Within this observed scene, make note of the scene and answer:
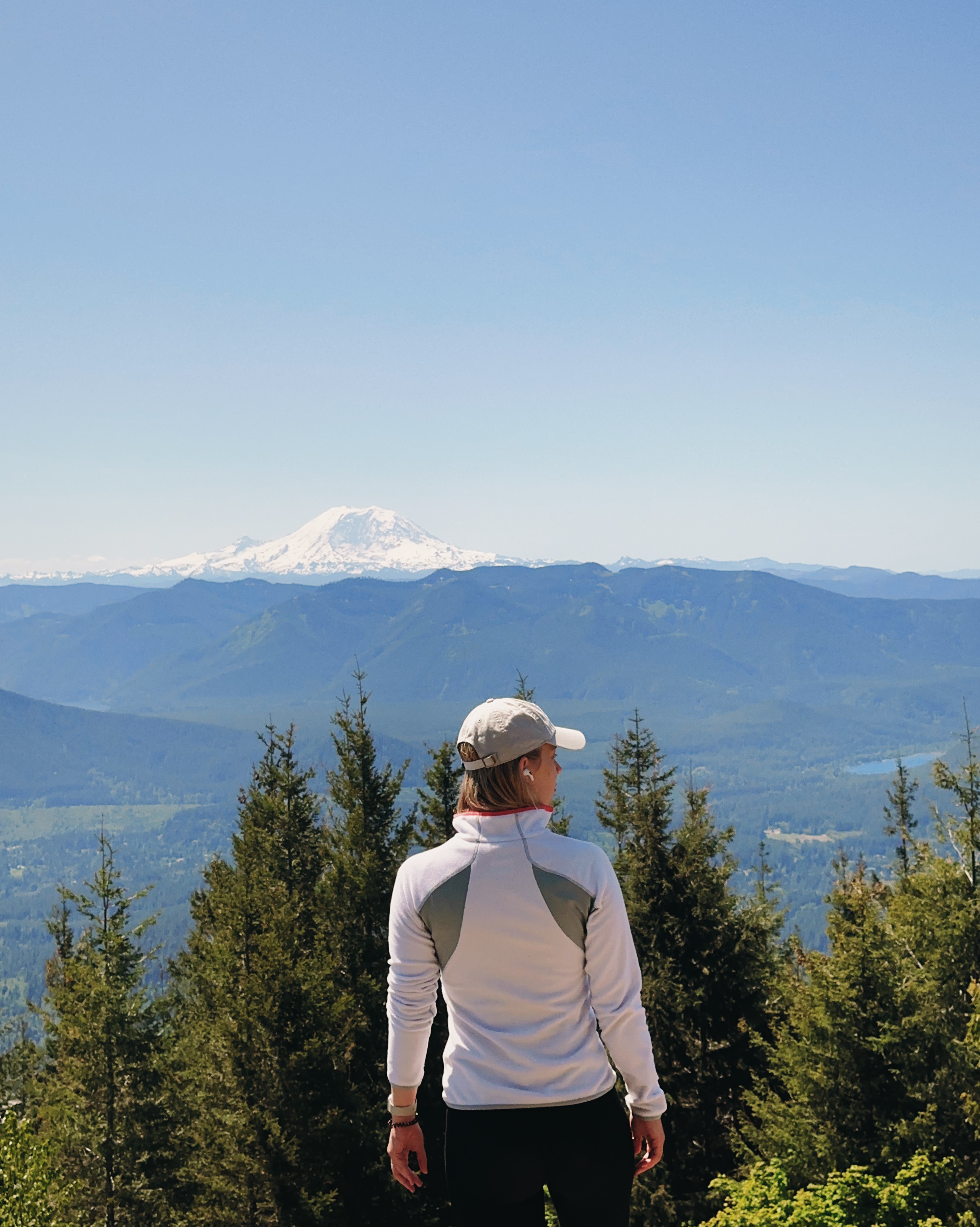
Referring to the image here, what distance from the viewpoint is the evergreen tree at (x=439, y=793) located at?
23.8 metres

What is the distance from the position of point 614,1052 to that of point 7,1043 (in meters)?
194

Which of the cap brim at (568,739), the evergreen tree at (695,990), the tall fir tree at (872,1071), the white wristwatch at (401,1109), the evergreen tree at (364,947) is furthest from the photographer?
the evergreen tree at (695,990)

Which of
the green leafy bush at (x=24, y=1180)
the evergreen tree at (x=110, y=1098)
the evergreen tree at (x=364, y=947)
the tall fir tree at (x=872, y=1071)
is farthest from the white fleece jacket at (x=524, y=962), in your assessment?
the evergreen tree at (x=110, y=1098)

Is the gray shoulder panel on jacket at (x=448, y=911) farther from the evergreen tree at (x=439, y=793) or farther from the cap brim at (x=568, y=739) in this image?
the evergreen tree at (x=439, y=793)

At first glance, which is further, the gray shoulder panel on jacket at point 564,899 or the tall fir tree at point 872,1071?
the tall fir tree at point 872,1071

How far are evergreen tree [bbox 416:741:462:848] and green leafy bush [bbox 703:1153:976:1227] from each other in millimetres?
11353

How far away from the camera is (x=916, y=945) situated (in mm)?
19891

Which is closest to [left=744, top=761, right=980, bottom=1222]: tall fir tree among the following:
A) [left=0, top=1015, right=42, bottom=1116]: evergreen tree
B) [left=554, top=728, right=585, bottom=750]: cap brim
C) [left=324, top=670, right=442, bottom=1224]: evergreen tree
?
[left=324, top=670, right=442, bottom=1224]: evergreen tree

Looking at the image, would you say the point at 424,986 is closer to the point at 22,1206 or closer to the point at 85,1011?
the point at 22,1206

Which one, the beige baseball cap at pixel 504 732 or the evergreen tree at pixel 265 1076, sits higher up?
the beige baseball cap at pixel 504 732

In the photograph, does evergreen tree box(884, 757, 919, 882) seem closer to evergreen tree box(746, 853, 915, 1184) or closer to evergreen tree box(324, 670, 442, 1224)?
evergreen tree box(746, 853, 915, 1184)

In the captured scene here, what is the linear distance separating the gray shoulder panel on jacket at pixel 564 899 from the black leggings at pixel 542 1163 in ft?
2.70

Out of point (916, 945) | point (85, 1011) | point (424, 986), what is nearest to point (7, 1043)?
point (85, 1011)

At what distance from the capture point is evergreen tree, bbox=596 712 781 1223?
19250 mm
